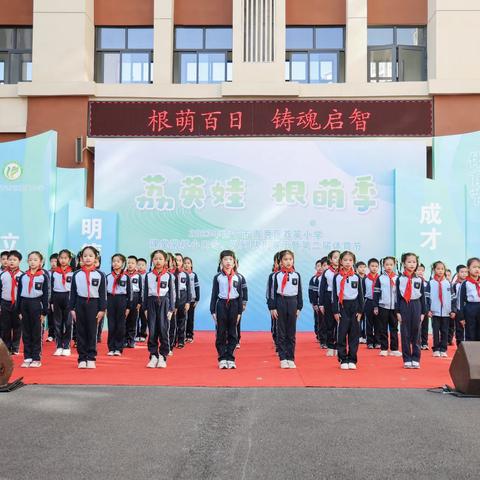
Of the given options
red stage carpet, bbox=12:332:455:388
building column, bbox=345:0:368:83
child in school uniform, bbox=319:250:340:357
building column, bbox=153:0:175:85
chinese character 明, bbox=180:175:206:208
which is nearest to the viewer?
red stage carpet, bbox=12:332:455:388

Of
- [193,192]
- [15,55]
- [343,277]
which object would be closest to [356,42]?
[193,192]

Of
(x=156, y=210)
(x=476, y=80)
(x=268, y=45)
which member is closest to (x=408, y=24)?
(x=476, y=80)

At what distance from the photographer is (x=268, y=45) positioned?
53.5 ft

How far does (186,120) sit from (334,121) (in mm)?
3357

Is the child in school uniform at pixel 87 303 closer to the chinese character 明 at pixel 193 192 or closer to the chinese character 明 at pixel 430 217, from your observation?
the chinese character 明 at pixel 193 192

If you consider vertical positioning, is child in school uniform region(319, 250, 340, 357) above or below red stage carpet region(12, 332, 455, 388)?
above

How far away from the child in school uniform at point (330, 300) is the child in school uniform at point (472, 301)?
1.95 metres

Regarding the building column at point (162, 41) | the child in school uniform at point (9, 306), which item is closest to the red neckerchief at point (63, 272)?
the child in school uniform at point (9, 306)

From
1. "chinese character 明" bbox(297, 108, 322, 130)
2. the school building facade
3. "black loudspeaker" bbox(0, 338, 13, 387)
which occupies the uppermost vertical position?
the school building facade

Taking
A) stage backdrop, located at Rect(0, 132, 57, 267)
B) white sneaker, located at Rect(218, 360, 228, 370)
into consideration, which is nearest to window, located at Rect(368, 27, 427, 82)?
stage backdrop, located at Rect(0, 132, 57, 267)

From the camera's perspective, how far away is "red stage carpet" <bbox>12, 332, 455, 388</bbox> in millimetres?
8133

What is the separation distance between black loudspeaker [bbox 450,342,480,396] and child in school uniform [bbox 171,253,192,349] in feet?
19.7

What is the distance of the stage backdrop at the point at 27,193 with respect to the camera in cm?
1567

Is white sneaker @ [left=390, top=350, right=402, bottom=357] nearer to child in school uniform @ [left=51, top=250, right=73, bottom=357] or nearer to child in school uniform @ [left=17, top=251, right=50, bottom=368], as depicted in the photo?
child in school uniform @ [left=51, top=250, right=73, bottom=357]
